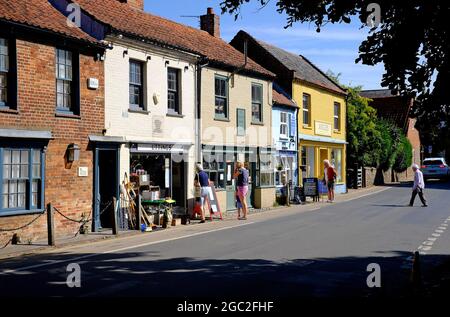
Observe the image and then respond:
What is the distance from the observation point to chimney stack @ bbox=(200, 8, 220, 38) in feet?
93.8

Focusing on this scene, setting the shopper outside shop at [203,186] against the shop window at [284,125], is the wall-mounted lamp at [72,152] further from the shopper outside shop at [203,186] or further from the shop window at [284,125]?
the shop window at [284,125]

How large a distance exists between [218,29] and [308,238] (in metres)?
17.0

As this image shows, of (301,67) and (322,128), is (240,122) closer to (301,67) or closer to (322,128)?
(322,128)

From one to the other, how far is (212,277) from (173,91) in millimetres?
12406

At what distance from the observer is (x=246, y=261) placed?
36.4 ft

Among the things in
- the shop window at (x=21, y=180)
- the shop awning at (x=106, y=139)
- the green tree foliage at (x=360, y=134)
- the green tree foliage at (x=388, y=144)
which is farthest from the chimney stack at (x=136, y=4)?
the green tree foliage at (x=388, y=144)

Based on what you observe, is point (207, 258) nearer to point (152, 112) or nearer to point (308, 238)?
point (308, 238)

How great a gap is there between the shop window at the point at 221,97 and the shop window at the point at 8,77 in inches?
405

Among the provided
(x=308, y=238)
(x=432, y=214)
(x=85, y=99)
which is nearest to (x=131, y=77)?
(x=85, y=99)

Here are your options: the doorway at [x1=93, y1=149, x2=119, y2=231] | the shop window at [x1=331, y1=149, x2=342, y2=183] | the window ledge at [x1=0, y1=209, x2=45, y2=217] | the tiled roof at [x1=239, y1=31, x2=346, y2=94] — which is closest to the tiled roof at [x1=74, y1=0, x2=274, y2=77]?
the doorway at [x1=93, y1=149, x2=119, y2=231]

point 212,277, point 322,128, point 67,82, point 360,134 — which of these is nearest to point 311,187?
point 322,128

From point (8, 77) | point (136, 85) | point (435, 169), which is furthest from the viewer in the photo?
point (435, 169)

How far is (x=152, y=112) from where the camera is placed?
1938 cm

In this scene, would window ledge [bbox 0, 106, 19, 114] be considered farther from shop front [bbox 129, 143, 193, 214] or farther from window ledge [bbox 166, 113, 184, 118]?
window ledge [bbox 166, 113, 184, 118]
